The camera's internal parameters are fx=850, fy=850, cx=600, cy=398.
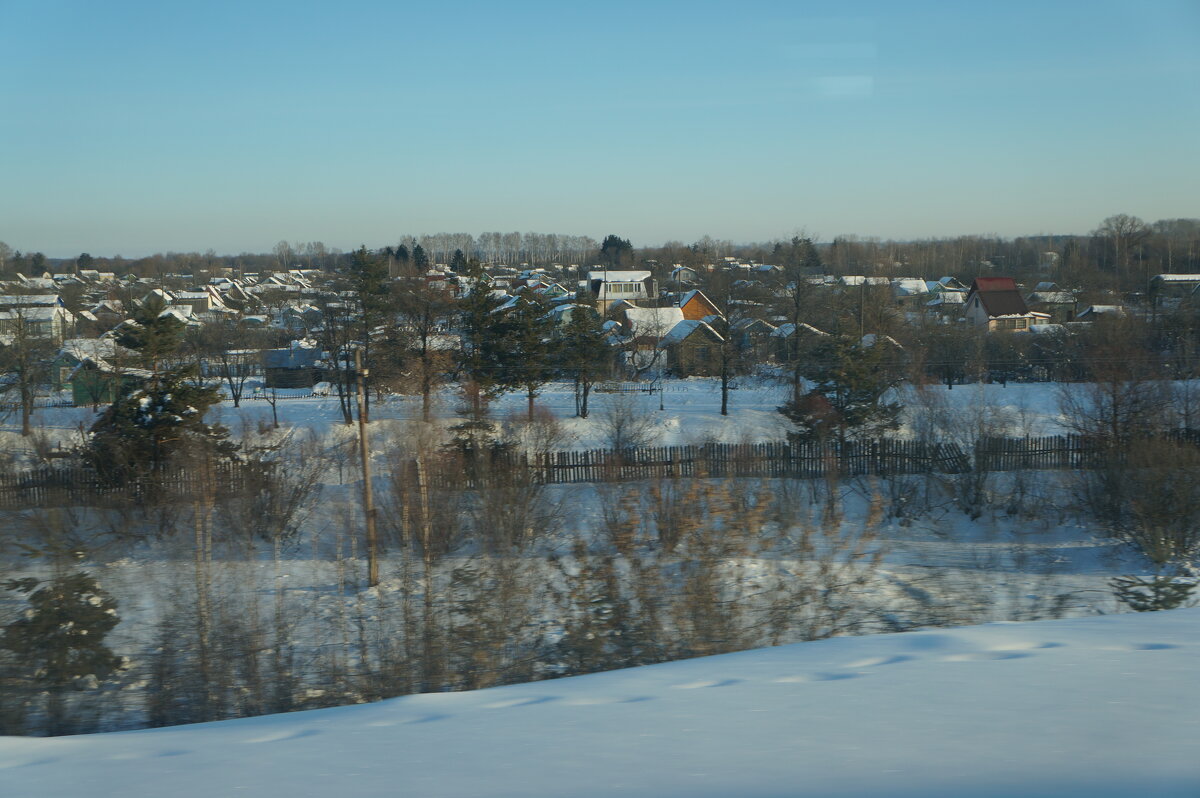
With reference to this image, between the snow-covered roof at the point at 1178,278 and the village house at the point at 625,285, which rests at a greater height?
the village house at the point at 625,285

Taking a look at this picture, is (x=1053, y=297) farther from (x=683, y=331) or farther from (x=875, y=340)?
(x=875, y=340)

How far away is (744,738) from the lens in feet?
7.73

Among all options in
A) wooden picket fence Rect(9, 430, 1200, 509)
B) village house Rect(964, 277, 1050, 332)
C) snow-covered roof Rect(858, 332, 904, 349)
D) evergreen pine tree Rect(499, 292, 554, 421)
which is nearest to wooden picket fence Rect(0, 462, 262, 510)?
wooden picket fence Rect(9, 430, 1200, 509)

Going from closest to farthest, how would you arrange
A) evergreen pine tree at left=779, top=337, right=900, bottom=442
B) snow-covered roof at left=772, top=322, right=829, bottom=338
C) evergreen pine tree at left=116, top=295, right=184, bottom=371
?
evergreen pine tree at left=116, top=295, right=184, bottom=371
evergreen pine tree at left=779, top=337, right=900, bottom=442
snow-covered roof at left=772, top=322, right=829, bottom=338

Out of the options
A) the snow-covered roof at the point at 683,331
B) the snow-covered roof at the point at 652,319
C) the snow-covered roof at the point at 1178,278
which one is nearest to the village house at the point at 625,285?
the snow-covered roof at the point at 652,319

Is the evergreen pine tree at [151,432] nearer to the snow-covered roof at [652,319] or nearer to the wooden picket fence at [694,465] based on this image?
the wooden picket fence at [694,465]

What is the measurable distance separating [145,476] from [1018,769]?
41.2 feet

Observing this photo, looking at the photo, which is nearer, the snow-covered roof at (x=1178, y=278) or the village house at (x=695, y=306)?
the snow-covered roof at (x=1178, y=278)

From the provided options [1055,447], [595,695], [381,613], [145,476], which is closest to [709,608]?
[595,695]

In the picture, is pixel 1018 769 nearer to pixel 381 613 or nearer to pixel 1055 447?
pixel 381 613

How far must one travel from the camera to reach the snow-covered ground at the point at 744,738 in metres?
2.11

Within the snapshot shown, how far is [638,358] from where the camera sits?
1126 inches

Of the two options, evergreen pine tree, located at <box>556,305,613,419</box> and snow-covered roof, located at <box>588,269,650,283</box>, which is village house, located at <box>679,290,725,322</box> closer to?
snow-covered roof, located at <box>588,269,650,283</box>

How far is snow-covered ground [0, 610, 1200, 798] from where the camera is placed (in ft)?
6.91
